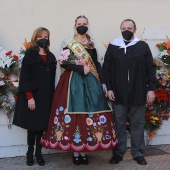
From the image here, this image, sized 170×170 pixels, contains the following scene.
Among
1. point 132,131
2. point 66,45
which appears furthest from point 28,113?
point 132,131

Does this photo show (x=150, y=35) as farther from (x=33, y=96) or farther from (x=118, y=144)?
(x=33, y=96)

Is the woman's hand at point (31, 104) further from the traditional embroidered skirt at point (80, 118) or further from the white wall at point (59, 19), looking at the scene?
the white wall at point (59, 19)

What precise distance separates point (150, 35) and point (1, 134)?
2.93m

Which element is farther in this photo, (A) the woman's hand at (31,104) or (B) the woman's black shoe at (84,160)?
(B) the woman's black shoe at (84,160)

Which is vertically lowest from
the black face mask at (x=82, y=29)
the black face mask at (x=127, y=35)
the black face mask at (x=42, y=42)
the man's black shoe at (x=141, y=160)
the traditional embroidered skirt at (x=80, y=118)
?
the man's black shoe at (x=141, y=160)

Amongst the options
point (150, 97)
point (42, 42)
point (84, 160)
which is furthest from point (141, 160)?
point (42, 42)

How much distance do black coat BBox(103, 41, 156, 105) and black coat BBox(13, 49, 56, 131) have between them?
0.86 m

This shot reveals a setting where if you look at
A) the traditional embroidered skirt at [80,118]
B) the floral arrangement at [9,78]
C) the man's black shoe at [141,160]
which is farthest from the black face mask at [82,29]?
the man's black shoe at [141,160]

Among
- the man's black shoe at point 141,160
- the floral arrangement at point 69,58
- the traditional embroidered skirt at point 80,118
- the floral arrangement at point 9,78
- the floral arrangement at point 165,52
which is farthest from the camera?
the floral arrangement at point 165,52

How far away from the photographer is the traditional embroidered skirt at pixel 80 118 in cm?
439

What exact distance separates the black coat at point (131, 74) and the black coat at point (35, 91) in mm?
864

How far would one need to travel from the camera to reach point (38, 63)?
458 cm

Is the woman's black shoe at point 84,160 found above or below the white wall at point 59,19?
below

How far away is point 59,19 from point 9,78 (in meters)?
1.21
